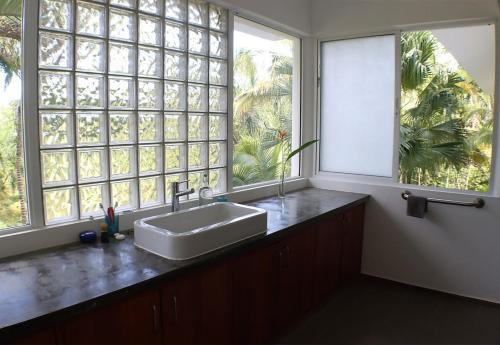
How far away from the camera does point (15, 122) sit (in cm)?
167

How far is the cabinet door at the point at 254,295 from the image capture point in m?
1.90

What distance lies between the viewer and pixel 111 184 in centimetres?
200

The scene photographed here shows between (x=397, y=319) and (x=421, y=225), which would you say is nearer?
(x=397, y=319)

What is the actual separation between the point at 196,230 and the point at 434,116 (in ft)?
7.90

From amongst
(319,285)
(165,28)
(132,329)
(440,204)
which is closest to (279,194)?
(319,285)

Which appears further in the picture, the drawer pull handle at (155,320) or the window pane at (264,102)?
the window pane at (264,102)

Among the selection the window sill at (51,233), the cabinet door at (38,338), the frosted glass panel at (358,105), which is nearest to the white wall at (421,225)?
the frosted glass panel at (358,105)

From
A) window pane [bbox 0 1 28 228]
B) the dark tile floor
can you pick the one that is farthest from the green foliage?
the dark tile floor

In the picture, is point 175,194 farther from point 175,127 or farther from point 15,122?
point 15,122

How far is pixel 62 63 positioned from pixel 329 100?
7.55ft

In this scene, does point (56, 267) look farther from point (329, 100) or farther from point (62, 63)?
point (329, 100)

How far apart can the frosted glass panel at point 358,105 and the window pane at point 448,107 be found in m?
0.16

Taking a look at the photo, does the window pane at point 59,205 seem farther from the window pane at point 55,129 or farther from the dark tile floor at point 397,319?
the dark tile floor at point 397,319

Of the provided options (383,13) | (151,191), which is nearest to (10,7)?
(151,191)
